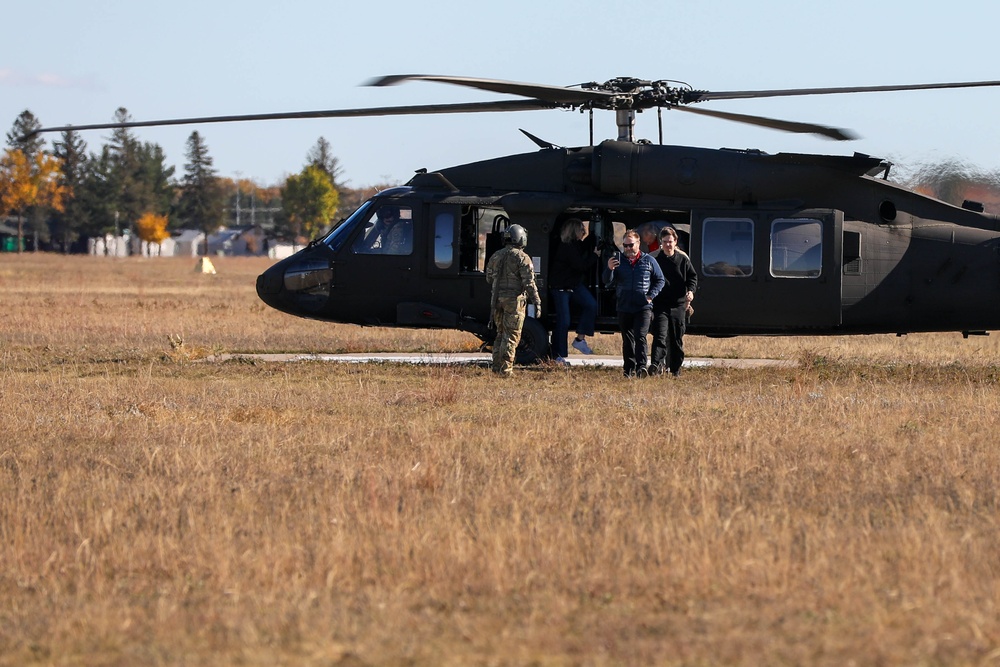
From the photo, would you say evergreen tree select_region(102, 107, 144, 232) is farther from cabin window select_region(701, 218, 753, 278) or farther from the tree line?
cabin window select_region(701, 218, 753, 278)

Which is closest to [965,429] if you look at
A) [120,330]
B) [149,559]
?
[149,559]

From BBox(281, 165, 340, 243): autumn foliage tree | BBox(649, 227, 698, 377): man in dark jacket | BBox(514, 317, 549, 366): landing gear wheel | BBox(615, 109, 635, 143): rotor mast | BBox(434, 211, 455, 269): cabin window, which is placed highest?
BBox(281, 165, 340, 243): autumn foliage tree

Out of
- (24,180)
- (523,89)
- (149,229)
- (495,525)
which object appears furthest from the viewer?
(149,229)

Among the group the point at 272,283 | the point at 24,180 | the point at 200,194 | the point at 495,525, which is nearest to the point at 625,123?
the point at 272,283

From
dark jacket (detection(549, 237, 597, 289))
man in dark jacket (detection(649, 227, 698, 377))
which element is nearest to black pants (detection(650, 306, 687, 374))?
man in dark jacket (detection(649, 227, 698, 377))

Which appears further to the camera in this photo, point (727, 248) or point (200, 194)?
point (200, 194)

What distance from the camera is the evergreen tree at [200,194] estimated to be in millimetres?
141250

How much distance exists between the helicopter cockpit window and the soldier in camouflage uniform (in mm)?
1797

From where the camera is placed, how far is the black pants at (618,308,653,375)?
14.9 meters

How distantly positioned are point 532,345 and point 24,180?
356 feet

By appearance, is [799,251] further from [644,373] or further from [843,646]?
[843,646]

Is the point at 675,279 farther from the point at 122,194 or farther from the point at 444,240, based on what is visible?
the point at 122,194

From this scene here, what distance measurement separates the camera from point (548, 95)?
47.2ft

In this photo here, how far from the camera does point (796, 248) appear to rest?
1584cm
